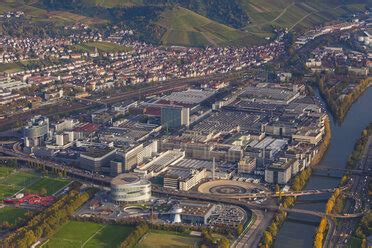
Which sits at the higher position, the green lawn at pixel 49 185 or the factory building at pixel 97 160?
the factory building at pixel 97 160

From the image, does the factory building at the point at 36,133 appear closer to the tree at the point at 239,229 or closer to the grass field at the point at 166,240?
the grass field at the point at 166,240

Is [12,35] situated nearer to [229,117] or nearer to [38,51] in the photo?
[38,51]

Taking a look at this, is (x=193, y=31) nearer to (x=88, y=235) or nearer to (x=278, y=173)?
(x=278, y=173)

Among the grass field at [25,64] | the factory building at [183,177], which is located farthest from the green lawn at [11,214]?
the grass field at [25,64]

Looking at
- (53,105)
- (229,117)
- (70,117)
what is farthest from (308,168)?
(53,105)

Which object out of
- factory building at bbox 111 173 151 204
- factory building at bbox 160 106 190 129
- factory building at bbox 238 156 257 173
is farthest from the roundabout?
factory building at bbox 160 106 190 129
